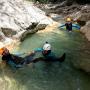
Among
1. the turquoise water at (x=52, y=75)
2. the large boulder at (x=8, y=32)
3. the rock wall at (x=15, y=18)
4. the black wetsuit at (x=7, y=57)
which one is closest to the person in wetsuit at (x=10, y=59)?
the black wetsuit at (x=7, y=57)

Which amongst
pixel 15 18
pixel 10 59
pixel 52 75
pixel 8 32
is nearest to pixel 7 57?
pixel 10 59

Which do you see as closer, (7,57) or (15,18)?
(7,57)

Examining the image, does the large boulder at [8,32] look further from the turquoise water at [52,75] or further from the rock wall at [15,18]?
the turquoise water at [52,75]

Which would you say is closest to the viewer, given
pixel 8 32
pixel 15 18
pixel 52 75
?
pixel 52 75

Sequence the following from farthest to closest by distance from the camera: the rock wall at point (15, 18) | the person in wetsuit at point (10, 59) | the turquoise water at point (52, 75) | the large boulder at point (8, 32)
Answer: the rock wall at point (15, 18)
the large boulder at point (8, 32)
the person in wetsuit at point (10, 59)
the turquoise water at point (52, 75)

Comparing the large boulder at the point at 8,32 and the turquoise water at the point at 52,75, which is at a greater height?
the large boulder at the point at 8,32

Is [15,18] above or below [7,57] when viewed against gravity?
above

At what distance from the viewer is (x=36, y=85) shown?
37.0 feet

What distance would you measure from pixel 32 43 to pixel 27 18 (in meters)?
5.03

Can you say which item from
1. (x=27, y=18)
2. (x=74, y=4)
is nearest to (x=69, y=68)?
(x=27, y=18)

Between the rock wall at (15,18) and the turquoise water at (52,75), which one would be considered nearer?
the turquoise water at (52,75)

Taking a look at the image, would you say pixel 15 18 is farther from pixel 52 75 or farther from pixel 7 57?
pixel 52 75

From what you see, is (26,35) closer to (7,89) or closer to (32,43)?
(32,43)

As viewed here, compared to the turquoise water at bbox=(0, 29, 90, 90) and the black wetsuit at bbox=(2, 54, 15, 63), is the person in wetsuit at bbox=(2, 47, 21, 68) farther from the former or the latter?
the turquoise water at bbox=(0, 29, 90, 90)
